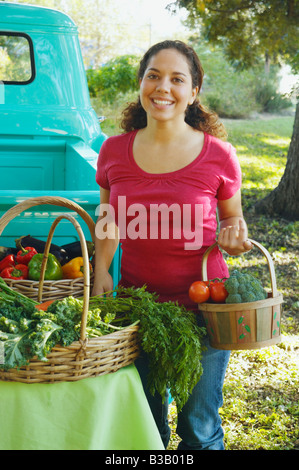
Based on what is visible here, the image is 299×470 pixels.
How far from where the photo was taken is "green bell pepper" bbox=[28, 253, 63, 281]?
7.11 feet

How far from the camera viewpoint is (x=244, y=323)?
1845 mm

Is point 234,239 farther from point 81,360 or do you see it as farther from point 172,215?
point 81,360

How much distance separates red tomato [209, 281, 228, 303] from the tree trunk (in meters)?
5.24

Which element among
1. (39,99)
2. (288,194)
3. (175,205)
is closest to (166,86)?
(175,205)

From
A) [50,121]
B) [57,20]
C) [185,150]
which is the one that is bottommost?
[50,121]

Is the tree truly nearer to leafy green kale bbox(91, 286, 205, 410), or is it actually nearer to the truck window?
the truck window

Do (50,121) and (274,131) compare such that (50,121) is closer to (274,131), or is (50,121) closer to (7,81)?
(7,81)

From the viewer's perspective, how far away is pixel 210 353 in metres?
2.07

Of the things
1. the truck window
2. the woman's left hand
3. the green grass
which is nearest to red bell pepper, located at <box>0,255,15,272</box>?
the woman's left hand

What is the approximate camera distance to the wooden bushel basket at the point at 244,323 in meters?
1.84

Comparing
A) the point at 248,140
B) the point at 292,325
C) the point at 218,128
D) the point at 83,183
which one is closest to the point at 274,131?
the point at 248,140

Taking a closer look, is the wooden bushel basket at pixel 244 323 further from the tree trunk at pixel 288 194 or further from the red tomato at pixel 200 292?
the tree trunk at pixel 288 194

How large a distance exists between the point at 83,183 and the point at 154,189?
66.1 inches

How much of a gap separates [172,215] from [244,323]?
0.48 metres
